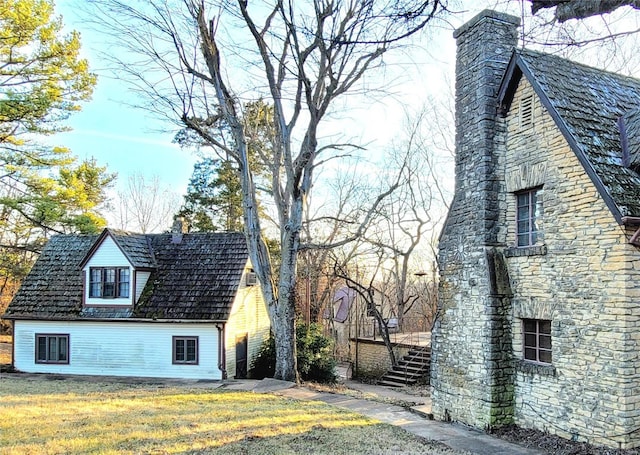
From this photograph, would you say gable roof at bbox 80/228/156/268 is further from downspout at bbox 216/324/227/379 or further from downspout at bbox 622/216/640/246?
downspout at bbox 622/216/640/246

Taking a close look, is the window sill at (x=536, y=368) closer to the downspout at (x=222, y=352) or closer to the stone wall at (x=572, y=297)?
the stone wall at (x=572, y=297)

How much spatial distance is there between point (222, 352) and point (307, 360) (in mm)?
2990

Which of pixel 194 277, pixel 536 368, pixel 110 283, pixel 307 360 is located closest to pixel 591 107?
pixel 536 368

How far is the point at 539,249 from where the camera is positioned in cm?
922

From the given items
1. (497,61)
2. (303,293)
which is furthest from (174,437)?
(303,293)

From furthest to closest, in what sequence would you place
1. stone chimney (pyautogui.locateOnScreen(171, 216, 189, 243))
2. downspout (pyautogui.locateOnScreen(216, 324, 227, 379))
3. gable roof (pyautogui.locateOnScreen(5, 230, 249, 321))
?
stone chimney (pyautogui.locateOnScreen(171, 216, 189, 243)), gable roof (pyautogui.locateOnScreen(5, 230, 249, 321)), downspout (pyautogui.locateOnScreen(216, 324, 227, 379))

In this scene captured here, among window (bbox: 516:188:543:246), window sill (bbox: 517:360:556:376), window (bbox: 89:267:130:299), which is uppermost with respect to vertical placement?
window (bbox: 516:188:543:246)

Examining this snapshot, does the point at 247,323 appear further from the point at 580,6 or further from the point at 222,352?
the point at 580,6

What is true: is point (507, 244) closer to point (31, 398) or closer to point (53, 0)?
point (31, 398)

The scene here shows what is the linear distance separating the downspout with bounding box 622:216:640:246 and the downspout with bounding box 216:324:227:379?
1294 cm

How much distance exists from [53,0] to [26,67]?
3040 millimetres

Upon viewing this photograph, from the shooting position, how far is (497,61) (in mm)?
10250

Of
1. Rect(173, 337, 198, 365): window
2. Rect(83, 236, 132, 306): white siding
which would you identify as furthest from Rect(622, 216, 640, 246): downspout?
Rect(83, 236, 132, 306): white siding

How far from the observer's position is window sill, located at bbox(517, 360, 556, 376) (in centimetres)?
894
